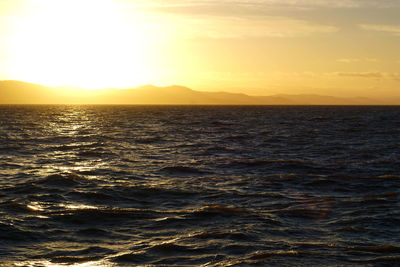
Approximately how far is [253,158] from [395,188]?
9.32 m

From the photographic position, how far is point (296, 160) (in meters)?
22.4

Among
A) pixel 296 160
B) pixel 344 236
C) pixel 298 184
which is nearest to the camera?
pixel 344 236

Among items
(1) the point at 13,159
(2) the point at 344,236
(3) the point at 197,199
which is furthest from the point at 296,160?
(1) the point at 13,159

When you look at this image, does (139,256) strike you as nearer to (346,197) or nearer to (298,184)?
(346,197)

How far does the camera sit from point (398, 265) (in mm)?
7836

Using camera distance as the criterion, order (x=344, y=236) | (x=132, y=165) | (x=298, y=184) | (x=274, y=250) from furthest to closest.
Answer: (x=132, y=165) < (x=298, y=184) < (x=344, y=236) < (x=274, y=250)

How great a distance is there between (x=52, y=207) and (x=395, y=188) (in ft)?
36.9

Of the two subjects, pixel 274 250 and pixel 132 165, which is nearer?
pixel 274 250

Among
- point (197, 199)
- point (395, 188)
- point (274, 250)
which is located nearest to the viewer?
point (274, 250)

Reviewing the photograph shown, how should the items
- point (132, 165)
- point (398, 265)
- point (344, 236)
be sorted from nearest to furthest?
1. point (398, 265)
2. point (344, 236)
3. point (132, 165)

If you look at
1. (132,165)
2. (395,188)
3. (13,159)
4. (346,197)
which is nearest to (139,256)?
(346,197)

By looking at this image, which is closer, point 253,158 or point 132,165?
point 132,165

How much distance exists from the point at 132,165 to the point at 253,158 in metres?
6.68

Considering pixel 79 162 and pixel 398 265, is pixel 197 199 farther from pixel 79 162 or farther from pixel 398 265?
pixel 79 162
